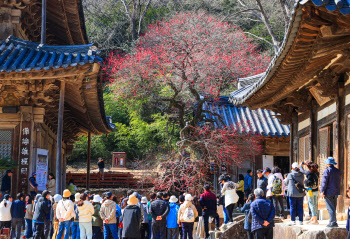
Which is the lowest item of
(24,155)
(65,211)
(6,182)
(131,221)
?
(131,221)

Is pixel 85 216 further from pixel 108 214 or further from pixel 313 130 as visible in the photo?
pixel 313 130

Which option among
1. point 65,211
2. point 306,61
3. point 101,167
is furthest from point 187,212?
point 101,167

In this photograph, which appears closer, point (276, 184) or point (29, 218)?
point (276, 184)

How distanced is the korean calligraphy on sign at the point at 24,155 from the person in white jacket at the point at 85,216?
2.05 m

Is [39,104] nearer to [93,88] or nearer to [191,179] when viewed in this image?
[93,88]

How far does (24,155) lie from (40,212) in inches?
74.9

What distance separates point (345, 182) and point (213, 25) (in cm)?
2373

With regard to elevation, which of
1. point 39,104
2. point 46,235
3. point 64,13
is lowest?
point 46,235

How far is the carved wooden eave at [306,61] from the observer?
719cm

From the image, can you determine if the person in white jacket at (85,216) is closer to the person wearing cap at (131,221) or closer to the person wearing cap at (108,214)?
the person wearing cap at (108,214)

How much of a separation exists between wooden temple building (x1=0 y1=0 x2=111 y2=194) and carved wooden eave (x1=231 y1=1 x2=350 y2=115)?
432 centimetres

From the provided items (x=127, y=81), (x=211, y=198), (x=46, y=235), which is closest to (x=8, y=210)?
(x=46, y=235)

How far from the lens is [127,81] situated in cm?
3000

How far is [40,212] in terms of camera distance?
1155cm
